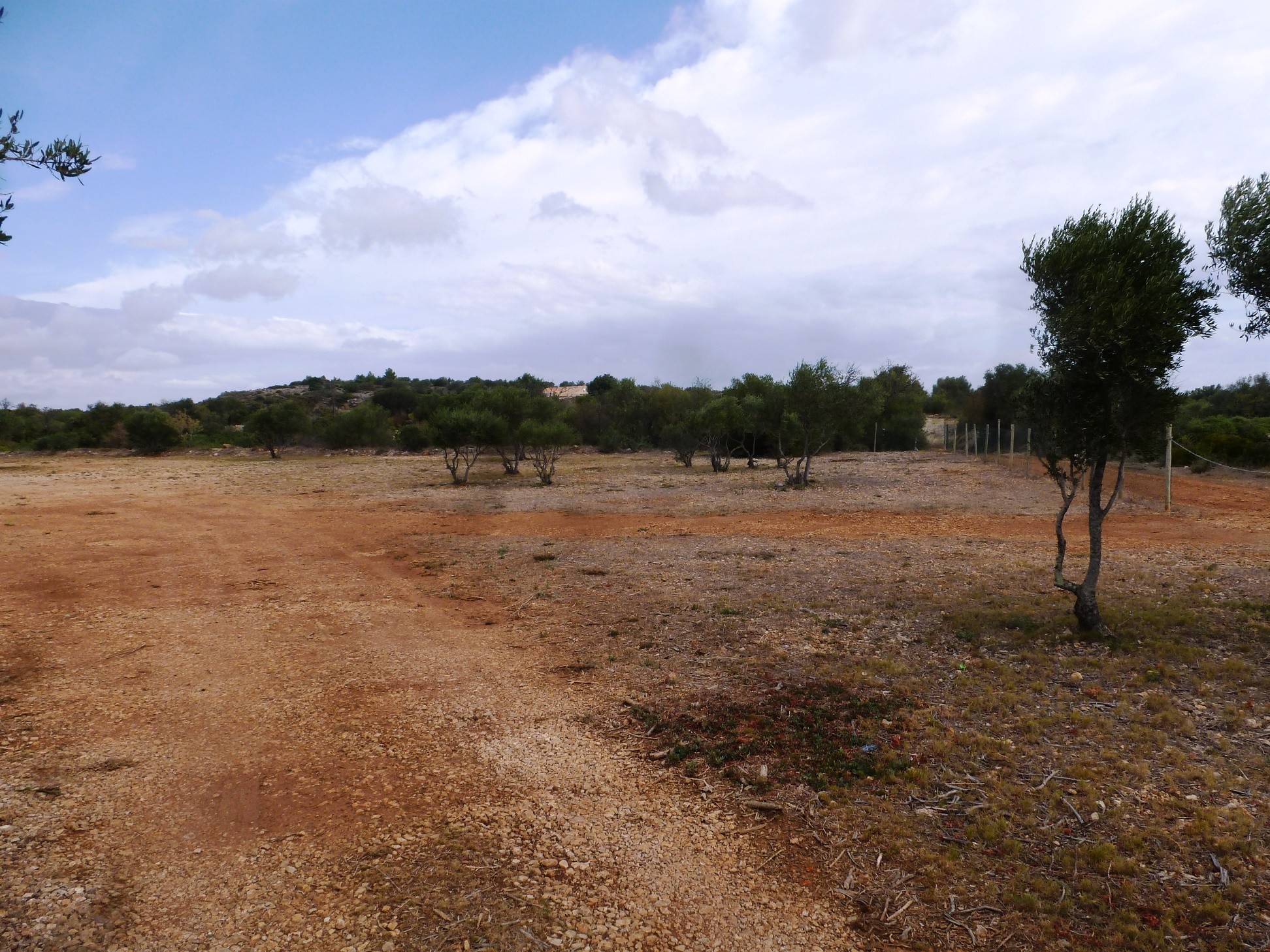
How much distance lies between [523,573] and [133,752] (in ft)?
22.2

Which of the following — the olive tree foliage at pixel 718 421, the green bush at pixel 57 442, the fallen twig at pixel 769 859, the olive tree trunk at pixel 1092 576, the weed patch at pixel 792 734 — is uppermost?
the olive tree foliage at pixel 718 421

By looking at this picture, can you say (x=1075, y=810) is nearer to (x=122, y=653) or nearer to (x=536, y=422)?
(x=122, y=653)

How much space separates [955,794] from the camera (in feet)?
14.8

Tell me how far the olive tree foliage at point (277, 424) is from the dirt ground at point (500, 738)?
33142 millimetres

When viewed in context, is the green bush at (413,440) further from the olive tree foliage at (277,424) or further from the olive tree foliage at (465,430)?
the olive tree foliage at (465,430)

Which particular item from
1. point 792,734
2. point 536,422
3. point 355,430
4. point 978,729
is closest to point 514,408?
point 536,422

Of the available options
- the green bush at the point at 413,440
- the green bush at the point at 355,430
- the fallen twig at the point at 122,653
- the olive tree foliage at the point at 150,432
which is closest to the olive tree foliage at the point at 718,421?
the green bush at the point at 413,440

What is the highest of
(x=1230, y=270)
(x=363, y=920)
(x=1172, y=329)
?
(x=1230, y=270)

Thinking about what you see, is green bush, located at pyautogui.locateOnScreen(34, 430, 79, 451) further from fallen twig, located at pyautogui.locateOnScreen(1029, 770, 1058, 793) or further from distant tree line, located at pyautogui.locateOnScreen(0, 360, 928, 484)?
fallen twig, located at pyautogui.locateOnScreen(1029, 770, 1058, 793)

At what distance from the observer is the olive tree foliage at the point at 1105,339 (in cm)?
643

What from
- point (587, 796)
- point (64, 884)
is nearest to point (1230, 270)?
point (587, 796)

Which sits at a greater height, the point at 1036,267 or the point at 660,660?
the point at 1036,267

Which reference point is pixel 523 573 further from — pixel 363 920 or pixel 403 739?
Answer: pixel 363 920

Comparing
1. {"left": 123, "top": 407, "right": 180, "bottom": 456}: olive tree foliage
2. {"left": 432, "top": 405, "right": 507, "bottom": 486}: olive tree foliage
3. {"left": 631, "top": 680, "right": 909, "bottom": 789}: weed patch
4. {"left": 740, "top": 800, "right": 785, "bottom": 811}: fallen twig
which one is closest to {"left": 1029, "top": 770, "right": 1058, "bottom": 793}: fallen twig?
{"left": 631, "top": 680, "right": 909, "bottom": 789}: weed patch
